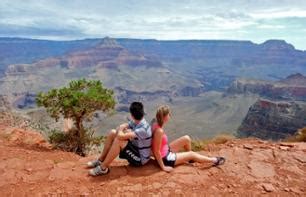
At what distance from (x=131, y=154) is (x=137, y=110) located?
4.20 feet

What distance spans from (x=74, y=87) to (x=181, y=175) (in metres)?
7.08

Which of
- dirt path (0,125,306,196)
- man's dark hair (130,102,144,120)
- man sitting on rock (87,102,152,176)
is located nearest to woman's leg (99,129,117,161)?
man sitting on rock (87,102,152,176)

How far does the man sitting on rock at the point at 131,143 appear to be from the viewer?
9219mm

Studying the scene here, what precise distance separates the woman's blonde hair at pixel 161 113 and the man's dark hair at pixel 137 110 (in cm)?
41

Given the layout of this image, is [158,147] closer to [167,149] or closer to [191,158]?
[167,149]

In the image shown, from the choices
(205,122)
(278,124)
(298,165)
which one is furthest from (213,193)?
(205,122)

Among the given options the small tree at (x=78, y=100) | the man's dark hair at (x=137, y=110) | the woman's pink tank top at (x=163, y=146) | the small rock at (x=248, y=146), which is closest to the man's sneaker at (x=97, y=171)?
the woman's pink tank top at (x=163, y=146)

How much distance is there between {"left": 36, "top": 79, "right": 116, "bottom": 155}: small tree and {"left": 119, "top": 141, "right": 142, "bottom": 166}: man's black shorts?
17.4 ft

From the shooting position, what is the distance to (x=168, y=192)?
8.87 m

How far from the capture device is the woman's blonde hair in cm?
918

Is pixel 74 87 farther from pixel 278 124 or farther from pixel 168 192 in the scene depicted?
pixel 278 124

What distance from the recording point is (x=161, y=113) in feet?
30.3

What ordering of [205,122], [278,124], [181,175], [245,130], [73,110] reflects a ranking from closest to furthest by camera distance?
[181,175], [73,110], [278,124], [245,130], [205,122]

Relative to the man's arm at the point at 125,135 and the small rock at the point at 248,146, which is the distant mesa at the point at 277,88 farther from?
the man's arm at the point at 125,135
